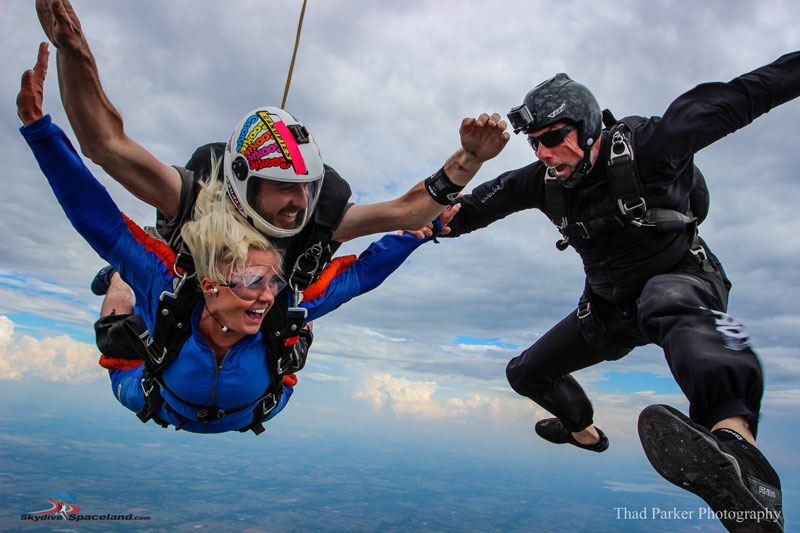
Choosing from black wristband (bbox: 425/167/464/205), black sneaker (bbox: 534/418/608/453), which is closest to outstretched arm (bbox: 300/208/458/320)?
black wristband (bbox: 425/167/464/205)

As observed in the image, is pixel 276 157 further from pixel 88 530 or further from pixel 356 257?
pixel 88 530

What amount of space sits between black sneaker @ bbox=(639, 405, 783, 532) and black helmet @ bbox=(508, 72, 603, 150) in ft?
6.95

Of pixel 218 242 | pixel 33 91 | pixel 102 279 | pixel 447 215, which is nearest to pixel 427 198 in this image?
pixel 447 215

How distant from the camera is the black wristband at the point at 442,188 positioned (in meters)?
2.96

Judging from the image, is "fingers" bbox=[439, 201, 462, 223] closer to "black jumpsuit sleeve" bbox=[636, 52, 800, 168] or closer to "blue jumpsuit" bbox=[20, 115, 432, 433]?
"blue jumpsuit" bbox=[20, 115, 432, 433]

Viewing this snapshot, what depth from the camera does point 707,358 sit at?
219cm

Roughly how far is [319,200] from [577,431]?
3419mm

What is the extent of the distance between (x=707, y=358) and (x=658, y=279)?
0.77m

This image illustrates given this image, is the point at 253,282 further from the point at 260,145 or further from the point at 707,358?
the point at 707,358

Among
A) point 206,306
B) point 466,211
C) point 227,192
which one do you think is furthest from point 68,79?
point 466,211

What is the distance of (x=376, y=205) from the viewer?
3172 millimetres

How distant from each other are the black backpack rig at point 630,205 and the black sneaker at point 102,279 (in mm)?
3869

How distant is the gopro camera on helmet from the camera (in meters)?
3.38

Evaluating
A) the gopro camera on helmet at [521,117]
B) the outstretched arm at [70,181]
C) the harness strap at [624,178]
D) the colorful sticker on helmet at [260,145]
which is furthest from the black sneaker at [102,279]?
the harness strap at [624,178]
